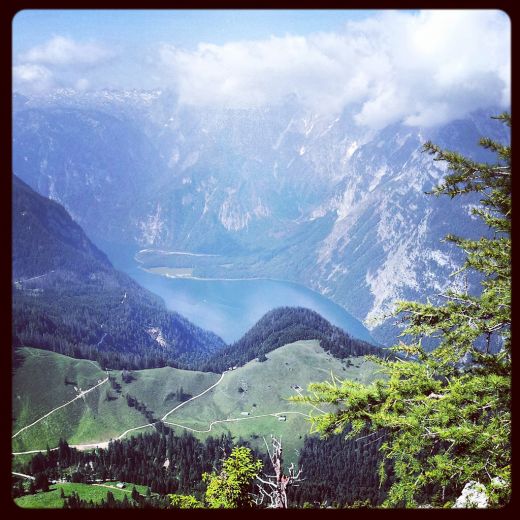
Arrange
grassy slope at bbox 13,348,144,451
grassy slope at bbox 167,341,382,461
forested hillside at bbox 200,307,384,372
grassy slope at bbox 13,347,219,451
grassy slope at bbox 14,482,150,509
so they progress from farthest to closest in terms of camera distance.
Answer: forested hillside at bbox 200,307,384,372 → grassy slope at bbox 167,341,382,461 → grassy slope at bbox 13,347,219,451 → grassy slope at bbox 13,348,144,451 → grassy slope at bbox 14,482,150,509

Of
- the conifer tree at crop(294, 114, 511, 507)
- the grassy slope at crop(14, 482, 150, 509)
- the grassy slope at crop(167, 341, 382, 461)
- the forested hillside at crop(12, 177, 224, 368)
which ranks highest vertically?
the forested hillside at crop(12, 177, 224, 368)

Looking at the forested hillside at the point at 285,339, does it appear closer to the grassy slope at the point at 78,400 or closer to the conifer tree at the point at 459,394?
the grassy slope at the point at 78,400

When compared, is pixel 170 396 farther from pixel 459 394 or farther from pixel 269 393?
pixel 459 394

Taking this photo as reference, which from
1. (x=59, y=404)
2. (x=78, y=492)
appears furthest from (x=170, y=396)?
(x=78, y=492)

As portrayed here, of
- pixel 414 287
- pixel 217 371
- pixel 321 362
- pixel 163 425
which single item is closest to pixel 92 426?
pixel 163 425

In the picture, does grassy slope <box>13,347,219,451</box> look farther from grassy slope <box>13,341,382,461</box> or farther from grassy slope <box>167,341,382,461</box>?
grassy slope <box>167,341,382,461</box>

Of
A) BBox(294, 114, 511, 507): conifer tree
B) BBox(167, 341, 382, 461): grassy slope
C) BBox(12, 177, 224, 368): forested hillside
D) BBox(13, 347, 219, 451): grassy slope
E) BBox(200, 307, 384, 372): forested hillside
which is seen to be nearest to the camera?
BBox(294, 114, 511, 507): conifer tree

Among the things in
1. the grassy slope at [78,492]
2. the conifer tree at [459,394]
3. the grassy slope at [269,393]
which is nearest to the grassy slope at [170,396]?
the grassy slope at [269,393]

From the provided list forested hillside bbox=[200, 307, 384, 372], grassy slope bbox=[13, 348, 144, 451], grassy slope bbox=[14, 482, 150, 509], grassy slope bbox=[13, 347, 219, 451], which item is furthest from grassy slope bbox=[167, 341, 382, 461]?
grassy slope bbox=[14, 482, 150, 509]
